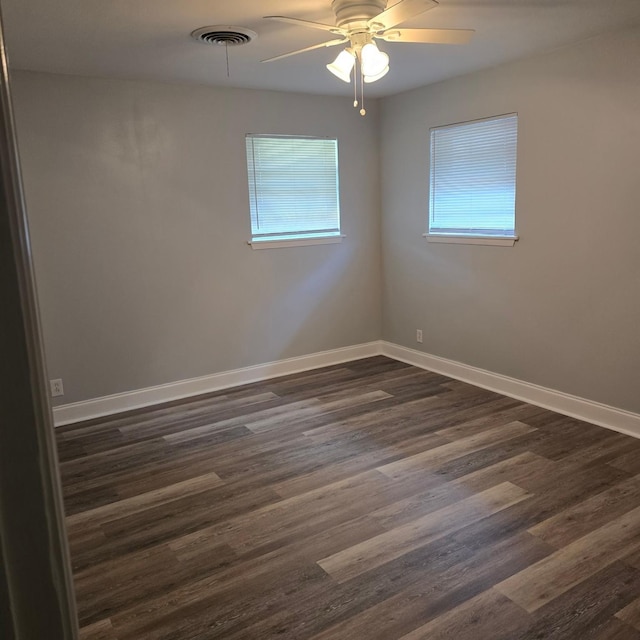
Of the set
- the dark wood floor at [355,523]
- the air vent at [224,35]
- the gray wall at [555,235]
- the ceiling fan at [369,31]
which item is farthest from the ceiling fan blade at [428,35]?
the dark wood floor at [355,523]

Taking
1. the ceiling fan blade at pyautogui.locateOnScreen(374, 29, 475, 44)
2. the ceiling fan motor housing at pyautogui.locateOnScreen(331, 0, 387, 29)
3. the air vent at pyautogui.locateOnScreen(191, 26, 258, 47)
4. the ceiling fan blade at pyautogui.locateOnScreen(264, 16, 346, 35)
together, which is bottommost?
the ceiling fan blade at pyautogui.locateOnScreen(374, 29, 475, 44)

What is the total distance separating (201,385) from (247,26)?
275 centimetres

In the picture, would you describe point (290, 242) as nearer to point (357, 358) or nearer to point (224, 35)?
point (357, 358)

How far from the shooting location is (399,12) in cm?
239

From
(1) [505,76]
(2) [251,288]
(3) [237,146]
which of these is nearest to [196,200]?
(3) [237,146]

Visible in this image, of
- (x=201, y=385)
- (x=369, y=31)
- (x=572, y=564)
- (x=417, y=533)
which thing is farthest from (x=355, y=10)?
(x=201, y=385)

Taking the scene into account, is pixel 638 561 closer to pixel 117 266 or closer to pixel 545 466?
pixel 545 466

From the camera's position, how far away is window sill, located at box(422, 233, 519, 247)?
4125 millimetres

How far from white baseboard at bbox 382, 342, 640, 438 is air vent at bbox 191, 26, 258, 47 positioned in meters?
2.98

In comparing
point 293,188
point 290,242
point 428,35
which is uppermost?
point 428,35

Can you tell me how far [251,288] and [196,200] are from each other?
33.7 inches

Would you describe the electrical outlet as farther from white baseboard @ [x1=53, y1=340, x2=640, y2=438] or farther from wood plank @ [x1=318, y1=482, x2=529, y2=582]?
wood plank @ [x1=318, y1=482, x2=529, y2=582]

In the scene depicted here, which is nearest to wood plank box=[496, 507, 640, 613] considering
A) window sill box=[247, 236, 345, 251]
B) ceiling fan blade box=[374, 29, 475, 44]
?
ceiling fan blade box=[374, 29, 475, 44]

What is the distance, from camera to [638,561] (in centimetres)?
233
